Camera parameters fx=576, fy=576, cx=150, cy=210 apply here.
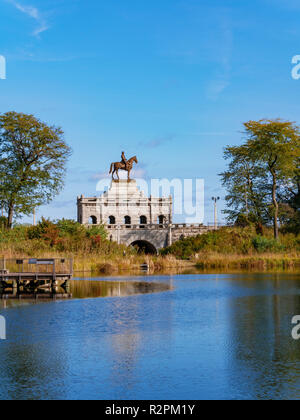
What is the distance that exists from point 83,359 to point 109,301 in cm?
1000

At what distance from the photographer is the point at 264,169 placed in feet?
194

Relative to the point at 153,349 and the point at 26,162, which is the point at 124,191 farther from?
the point at 153,349

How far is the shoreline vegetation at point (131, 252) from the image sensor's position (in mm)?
39000

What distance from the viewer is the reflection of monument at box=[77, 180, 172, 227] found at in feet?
250

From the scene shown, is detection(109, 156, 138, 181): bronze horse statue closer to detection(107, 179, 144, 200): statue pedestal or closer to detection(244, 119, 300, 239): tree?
detection(107, 179, 144, 200): statue pedestal

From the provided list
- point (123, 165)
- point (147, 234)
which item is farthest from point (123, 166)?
point (147, 234)

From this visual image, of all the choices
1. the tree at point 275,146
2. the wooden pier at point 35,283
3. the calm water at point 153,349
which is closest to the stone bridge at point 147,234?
the tree at point 275,146

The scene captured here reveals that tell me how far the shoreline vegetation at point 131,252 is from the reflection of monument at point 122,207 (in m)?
24.0

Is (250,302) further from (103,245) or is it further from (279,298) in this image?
(103,245)

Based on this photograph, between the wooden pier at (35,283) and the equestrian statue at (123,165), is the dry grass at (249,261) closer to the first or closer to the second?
the wooden pier at (35,283)

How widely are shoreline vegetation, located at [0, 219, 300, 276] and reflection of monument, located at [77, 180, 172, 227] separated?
24.0 m

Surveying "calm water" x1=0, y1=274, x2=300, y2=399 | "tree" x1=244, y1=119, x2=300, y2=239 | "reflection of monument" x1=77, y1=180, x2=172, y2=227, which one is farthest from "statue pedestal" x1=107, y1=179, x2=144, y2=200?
"calm water" x1=0, y1=274, x2=300, y2=399

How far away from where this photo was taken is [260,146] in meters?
56.0

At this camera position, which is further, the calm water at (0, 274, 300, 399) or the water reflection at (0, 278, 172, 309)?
the water reflection at (0, 278, 172, 309)
